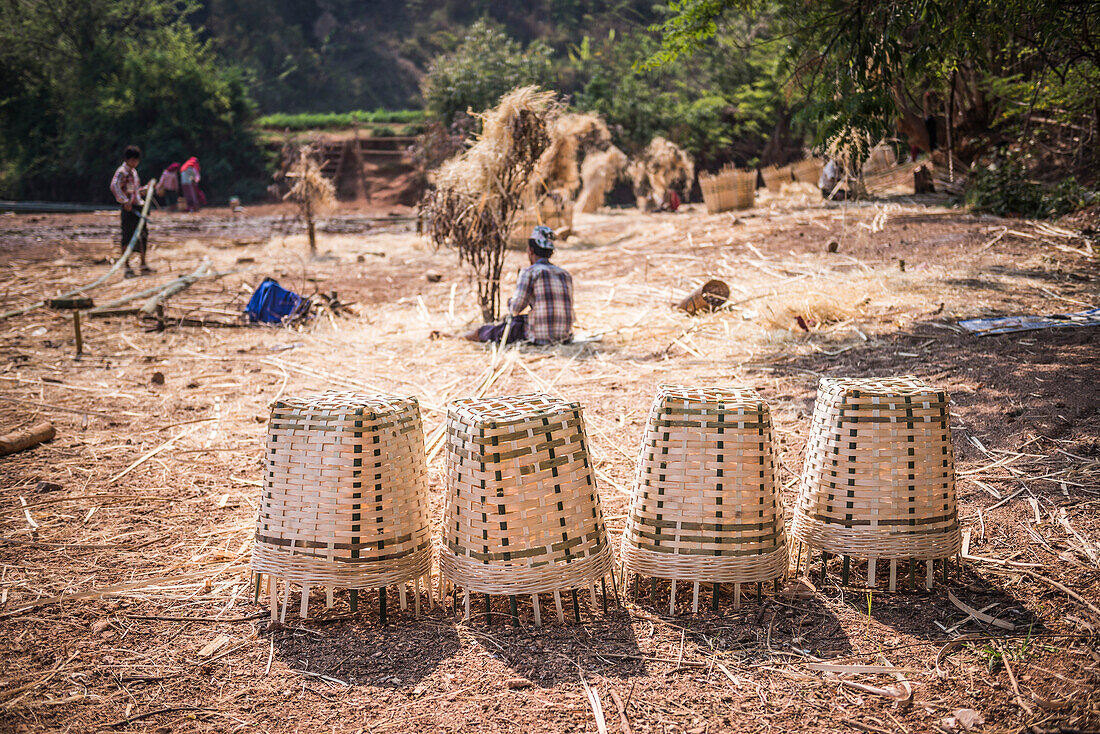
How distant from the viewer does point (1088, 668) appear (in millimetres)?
2150

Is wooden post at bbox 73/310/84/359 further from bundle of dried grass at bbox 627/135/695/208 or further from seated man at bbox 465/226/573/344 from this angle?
bundle of dried grass at bbox 627/135/695/208

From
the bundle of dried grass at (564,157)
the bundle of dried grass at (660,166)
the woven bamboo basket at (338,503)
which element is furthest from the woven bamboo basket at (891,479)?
the bundle of dried grass at (660,166)

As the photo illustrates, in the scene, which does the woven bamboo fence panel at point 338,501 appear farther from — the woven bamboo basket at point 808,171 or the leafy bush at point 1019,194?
the woven bamboo basket at point 808,171

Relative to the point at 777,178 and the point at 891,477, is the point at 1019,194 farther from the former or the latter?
the point at 891,477

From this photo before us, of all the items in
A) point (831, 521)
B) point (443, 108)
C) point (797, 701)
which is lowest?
point (797, 701)

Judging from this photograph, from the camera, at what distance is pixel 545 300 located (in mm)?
6207

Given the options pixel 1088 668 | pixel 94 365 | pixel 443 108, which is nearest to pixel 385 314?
pixel 94 365

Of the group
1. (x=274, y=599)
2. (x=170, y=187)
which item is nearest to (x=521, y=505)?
(x=274, y=599)

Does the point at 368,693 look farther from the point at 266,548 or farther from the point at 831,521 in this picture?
the point at 831,521

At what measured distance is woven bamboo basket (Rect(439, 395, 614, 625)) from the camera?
7.81ft

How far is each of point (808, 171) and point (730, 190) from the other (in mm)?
4268

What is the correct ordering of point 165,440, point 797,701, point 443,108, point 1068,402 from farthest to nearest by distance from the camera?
point 443,108 < point 165,440 < point 1068,402 < point 797,701

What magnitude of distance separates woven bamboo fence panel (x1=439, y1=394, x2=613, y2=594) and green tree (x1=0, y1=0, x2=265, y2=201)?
24.7m

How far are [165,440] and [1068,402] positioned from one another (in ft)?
15.8
